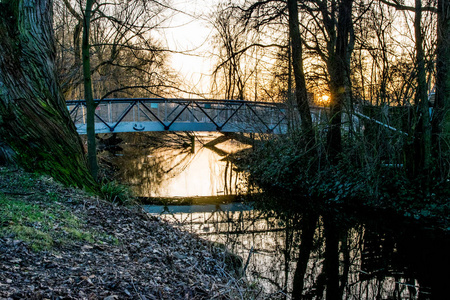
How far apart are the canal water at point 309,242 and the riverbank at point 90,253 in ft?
3.13

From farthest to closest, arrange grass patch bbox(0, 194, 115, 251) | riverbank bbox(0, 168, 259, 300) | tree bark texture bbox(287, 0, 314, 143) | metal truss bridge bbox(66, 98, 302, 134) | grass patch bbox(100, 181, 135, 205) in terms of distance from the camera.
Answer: metal truss bridge bbox(66, 98, 302, 134) → tree bark texture bbox(287, 0, 314, 143) → grass patch bbox(100, 181, 135, 205) → grass patch bbox(0, 194, 115, 251) → riverbank bbox(0, 168, 259, 300)

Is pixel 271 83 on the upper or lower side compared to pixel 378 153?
upper

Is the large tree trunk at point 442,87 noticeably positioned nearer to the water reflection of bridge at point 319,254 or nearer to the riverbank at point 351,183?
the riverbank at point 351,183

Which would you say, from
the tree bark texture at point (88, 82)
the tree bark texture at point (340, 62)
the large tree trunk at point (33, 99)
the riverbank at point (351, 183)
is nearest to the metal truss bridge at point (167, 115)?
the riverbank at point (351, 183)

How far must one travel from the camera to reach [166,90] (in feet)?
28.0

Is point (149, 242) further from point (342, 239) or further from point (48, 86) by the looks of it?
point (342, 239)

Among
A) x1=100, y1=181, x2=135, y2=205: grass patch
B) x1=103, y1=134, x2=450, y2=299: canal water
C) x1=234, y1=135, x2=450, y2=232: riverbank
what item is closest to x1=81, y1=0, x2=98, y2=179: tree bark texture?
x1=100, y1=181, x2=135, y2=205: grass patch

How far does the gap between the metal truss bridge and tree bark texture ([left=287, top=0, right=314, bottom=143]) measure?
13.5 ft

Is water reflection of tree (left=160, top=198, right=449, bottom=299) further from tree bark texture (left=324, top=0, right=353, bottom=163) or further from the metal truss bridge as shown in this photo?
the metal truss bridge

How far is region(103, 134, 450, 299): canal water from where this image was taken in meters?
Answer: 5.79

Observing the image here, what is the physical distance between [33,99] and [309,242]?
18.5 ft

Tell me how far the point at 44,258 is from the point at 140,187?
10.4 m

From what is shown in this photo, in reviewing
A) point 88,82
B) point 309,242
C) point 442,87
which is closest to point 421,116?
point 442,87

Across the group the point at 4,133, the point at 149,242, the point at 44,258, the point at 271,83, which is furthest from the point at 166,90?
the point at 271,83
